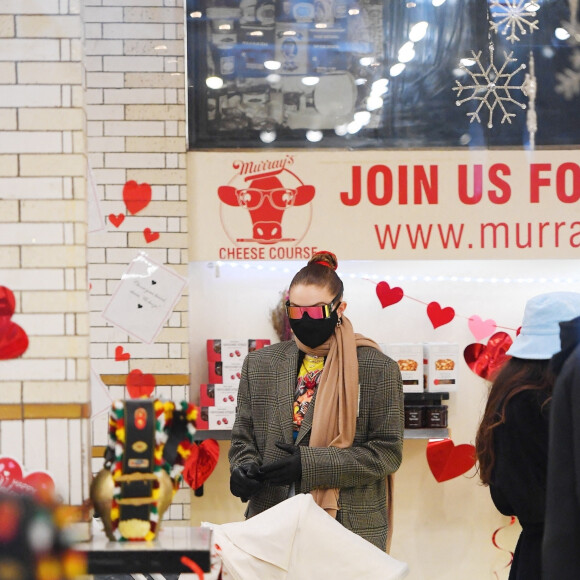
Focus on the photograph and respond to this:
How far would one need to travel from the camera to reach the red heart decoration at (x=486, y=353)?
183 inches

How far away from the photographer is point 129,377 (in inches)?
176

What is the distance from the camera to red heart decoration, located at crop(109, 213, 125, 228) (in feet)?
14.7

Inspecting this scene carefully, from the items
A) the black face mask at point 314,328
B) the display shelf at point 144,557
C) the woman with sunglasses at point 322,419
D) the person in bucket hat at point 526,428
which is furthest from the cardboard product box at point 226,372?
the display shelf at point 144,557

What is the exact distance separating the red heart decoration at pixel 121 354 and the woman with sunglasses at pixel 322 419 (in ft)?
5.03

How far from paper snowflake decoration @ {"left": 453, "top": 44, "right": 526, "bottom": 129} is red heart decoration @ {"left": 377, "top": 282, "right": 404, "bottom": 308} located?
0.97 meters

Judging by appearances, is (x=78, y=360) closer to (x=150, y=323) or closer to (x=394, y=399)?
(x=394, y=399)

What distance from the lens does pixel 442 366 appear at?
14.8 ft

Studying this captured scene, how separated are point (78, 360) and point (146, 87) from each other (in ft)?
8.31

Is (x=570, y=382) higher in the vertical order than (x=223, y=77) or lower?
lower

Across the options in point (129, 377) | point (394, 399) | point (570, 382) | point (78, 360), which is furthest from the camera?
point (129, 377)

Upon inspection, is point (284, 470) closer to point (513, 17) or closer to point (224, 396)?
point (224, 396)

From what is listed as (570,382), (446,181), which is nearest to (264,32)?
(446,181)

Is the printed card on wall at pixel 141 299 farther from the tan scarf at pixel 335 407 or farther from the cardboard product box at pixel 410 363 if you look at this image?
the tan scarf at pixel 335 407

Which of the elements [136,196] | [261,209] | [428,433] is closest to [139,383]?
[136,196]
